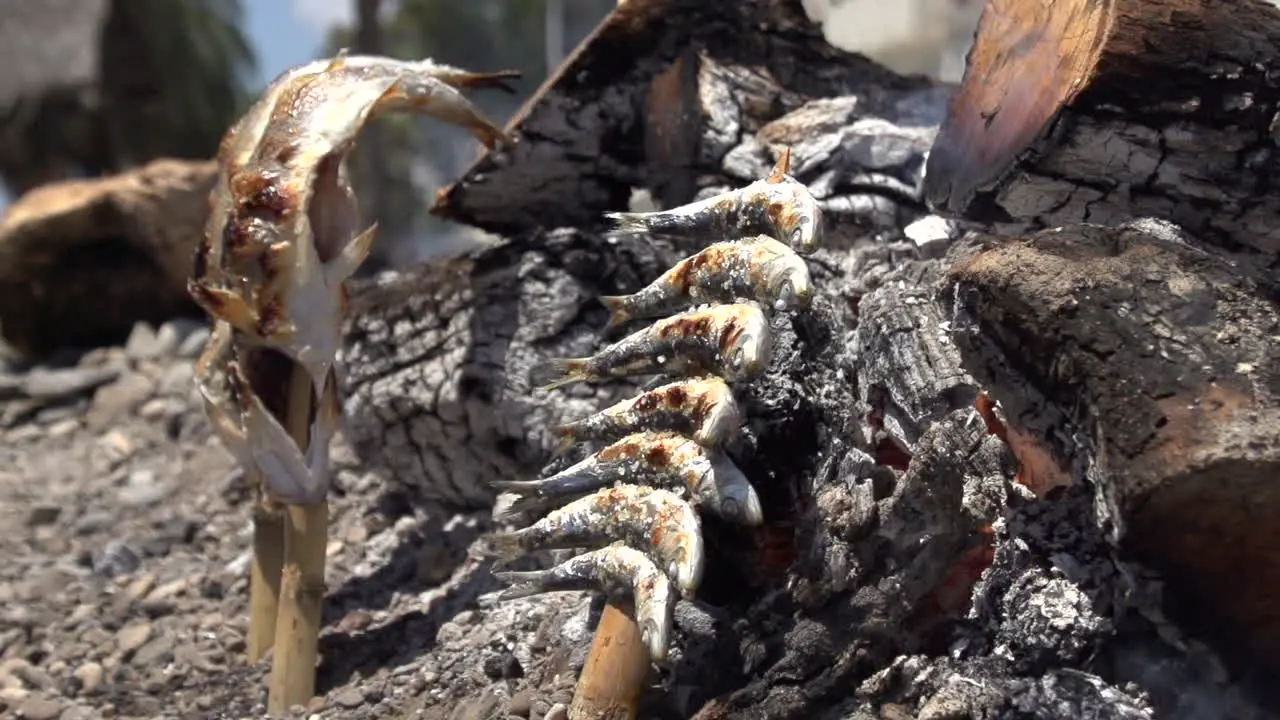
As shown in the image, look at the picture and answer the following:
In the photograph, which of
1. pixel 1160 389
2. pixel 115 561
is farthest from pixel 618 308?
pixel 115 561

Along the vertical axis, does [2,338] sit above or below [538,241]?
below

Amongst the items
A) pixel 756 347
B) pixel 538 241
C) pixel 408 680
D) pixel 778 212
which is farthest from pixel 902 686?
pixel 538 241

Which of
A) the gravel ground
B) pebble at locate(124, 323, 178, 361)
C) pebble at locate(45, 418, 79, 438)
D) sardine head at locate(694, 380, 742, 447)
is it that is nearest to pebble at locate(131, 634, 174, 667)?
the gravel ground

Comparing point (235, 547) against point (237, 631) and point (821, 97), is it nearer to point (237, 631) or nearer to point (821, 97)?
point (237, 631)

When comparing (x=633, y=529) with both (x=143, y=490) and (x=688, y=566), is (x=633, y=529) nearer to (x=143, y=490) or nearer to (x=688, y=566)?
(x=688, y=566)

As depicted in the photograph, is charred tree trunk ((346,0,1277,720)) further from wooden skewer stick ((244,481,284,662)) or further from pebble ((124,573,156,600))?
pebble ((124,573,156,600))
